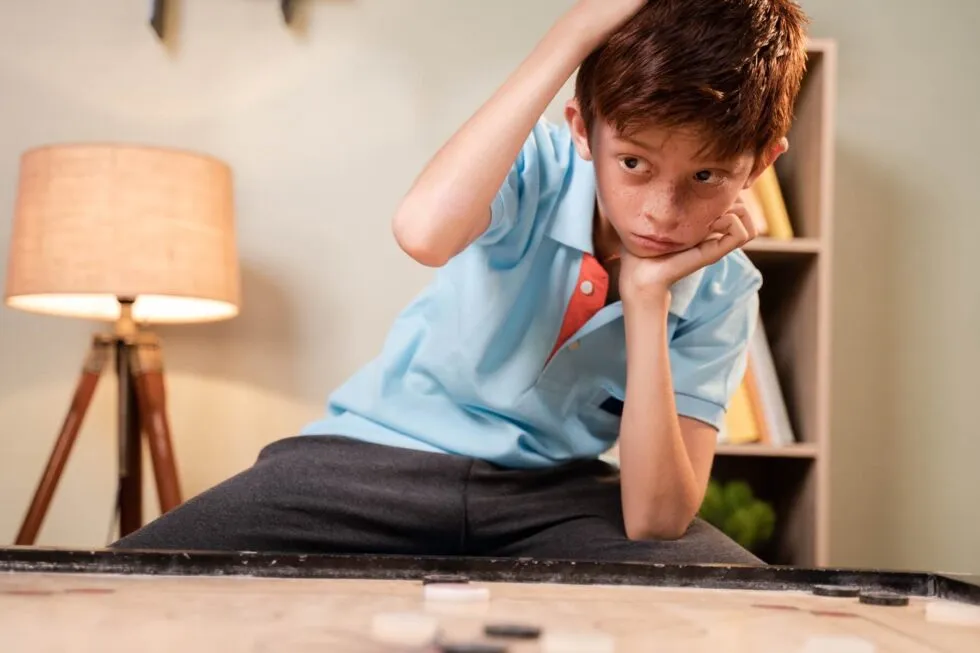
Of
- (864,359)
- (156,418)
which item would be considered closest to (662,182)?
(156,418)

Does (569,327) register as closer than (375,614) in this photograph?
No

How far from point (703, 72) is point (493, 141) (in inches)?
9.1

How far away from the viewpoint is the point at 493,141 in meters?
1.09

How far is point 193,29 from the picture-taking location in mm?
2393

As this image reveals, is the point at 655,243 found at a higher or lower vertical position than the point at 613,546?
higher

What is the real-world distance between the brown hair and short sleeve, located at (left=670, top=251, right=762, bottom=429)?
30 cm

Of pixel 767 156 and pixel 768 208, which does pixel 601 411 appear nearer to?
pixel 767 156

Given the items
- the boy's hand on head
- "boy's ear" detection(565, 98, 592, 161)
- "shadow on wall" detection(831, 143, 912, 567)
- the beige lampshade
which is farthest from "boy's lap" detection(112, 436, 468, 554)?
"shadow on wall" detection(831, 143, 912, 567)

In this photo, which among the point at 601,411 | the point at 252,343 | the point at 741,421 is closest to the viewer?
the point at 601,411

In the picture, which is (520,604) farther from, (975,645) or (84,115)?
(84,115)

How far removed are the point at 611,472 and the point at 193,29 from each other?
1590 millimetres

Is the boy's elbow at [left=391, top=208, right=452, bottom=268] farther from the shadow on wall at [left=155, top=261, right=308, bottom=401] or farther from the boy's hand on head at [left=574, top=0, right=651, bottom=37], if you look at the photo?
the shadow on wall at [left=155, top=261, right=308, bottom=401]

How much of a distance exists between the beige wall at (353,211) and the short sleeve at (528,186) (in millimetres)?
1121

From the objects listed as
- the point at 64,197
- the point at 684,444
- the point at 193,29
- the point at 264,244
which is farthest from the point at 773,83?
the point at 193,29
